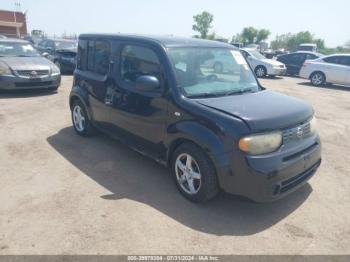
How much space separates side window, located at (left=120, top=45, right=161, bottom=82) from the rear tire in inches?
522

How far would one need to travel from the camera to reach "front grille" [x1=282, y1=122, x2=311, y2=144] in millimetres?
3502

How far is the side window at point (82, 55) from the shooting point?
5664 mm

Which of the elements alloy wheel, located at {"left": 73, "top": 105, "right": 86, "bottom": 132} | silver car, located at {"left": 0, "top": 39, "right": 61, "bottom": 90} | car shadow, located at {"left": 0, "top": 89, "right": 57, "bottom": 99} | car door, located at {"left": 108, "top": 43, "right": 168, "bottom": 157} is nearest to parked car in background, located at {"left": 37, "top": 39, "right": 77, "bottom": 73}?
silver car, located at {"left": 0, "top": 39, "right": 61, "bottom": 90}

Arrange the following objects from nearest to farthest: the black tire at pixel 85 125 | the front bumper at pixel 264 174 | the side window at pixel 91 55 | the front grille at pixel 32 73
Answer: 1. the front bumper at pixel 264 174
2. the side window at pixel 91 55
3. the black tire at pixel 85 125
4. the front grille at pixel 32 73

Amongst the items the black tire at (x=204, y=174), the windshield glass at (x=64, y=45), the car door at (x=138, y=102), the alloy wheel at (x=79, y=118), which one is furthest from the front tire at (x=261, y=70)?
the black tire at (x=204, y=174)

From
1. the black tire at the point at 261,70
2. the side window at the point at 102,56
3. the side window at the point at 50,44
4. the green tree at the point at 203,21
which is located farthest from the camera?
the green tree at the point at 203,21

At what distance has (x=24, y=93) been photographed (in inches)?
396

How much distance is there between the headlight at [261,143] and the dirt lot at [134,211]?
622 mm

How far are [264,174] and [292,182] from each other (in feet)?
1.70

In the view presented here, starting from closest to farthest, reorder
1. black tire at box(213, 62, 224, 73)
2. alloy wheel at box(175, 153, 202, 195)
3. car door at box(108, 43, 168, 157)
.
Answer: alloy wheel at box(175, 153, 202, 195) < car door at box(108, 43, 168, 157) < black tire at box(213, 62, 224, 73)

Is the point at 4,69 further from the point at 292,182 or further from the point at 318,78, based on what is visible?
the point at 318,78

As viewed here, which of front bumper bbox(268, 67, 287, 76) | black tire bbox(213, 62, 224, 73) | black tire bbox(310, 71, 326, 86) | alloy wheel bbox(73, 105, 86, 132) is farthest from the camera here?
front bumper bbox(268, 67, 287, 76)

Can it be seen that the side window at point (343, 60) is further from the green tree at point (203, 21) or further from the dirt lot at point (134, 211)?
the green tree at point (203, 21)

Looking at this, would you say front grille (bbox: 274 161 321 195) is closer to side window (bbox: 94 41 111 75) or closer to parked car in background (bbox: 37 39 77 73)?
side window (bbox: 94 41 111 75)
